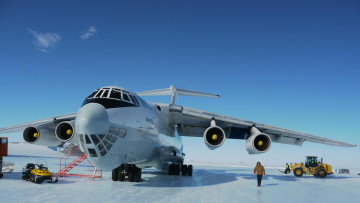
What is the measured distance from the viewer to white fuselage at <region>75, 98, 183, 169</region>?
251 inches

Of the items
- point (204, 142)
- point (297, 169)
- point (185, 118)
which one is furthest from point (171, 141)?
point (297, 169)

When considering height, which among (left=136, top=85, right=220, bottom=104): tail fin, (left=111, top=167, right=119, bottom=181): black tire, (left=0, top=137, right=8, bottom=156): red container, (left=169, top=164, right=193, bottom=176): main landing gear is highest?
(left=136, top=85, right=220, bottom=104): tail fin

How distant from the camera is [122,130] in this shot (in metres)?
6.99

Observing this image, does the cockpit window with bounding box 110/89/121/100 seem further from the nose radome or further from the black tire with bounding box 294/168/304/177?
the black tire with bounding box 294/168/304/177

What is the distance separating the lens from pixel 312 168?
18219mm

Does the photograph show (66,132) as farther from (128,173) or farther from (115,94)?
(115,94)

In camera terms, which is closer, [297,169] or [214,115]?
[214,115]

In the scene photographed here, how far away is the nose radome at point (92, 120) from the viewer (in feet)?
20.5

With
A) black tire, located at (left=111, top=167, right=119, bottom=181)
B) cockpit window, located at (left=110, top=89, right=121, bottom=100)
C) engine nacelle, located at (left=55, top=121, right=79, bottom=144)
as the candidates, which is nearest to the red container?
engine nacelle, located at (left=55, top=121, right=79, bottom=144)

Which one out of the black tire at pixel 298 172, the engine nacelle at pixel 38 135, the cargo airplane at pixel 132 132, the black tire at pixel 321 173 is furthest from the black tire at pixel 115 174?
the black tire at pixel 321 173

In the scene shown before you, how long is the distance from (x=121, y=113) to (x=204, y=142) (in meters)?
4.06

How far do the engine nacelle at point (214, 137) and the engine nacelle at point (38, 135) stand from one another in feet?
23.2

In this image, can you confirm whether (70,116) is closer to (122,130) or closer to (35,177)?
(35,177)

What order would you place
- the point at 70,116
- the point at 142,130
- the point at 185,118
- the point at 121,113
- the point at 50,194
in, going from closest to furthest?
the point at 50,194, the point at 121,113, the point at 142,130, the point at 70,116, the point at 185,118
